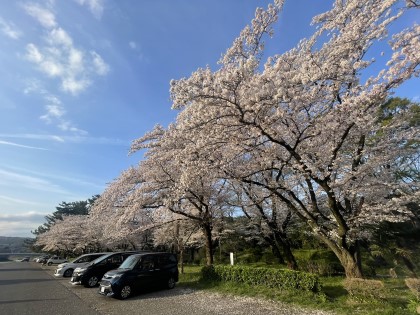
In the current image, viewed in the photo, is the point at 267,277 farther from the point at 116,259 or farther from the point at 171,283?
the point at 116,259

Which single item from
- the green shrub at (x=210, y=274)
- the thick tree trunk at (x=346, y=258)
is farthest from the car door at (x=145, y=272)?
the thick tree trunk at (x=346, y=258)

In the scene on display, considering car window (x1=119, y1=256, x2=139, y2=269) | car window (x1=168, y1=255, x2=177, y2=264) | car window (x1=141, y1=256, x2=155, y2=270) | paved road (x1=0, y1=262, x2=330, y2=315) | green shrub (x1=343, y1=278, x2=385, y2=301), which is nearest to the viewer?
green shrub (x1=343, y1=278, x2=385, y2=301)

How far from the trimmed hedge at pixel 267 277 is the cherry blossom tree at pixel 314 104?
1603 mm

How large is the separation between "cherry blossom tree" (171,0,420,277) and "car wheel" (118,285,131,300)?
178 inches

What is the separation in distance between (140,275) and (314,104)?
28.9ft

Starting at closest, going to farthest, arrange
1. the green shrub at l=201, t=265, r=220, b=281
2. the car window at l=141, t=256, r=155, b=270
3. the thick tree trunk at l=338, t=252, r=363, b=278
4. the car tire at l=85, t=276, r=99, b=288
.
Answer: the thick tree trunk at l=338, t=252, r=363, b=278, the car window at l=141, t=256, r=155, b=270, the green shrub at l=201, t=265, r=220, b=281, the car tire at l=85, t=276, r=99, b=288

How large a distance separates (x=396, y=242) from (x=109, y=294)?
1669cm

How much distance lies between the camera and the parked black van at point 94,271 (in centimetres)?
1380

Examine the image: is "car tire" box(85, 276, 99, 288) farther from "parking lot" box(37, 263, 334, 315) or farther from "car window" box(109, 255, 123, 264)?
"parking lot" box(37, 263, 334, 315)

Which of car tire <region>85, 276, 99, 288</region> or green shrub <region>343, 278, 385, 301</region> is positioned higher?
car tire <region>85, 276, 99, 288</region>

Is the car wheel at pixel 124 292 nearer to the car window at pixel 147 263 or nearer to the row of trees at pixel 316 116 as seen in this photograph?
the car window at pixel 147 263

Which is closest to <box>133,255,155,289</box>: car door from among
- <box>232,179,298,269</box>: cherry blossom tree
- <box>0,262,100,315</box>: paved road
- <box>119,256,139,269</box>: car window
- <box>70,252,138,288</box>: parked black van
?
<box>119,256,139,269</box>: car window

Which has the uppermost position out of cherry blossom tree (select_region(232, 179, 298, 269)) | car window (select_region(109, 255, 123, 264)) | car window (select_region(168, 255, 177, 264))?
cherry blossom tree (select_region(232, 179, 298, 269))

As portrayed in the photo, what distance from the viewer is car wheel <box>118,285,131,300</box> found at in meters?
10.4
